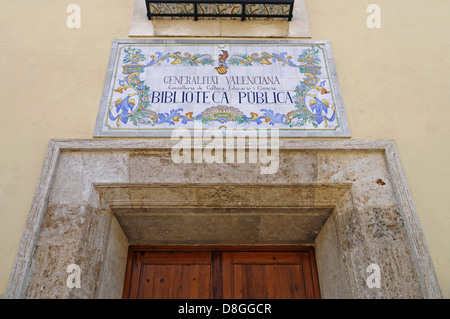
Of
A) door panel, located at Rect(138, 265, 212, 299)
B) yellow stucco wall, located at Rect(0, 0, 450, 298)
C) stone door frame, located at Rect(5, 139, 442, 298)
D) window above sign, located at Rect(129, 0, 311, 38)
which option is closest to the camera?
stone door frame, located at Rect(5, 139, 442, 298)

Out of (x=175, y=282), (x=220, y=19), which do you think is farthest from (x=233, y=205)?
(x=220, y=19)

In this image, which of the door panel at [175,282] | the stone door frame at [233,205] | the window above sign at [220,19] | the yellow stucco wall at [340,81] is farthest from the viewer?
the window above sign at [220,19]

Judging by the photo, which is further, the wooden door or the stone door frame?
the wooden door

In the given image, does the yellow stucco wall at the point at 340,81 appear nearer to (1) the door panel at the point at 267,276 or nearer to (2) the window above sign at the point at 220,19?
(2) the window above sign at the point at 220,19

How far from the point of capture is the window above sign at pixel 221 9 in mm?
3152

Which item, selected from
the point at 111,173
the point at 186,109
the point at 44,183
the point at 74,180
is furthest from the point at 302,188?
the point at 44,183

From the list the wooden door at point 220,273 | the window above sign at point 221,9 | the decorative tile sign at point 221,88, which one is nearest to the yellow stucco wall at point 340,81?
the decorative tile sign at point 221,88

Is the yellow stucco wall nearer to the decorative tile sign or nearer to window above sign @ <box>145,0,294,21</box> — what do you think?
the decorative tile sign

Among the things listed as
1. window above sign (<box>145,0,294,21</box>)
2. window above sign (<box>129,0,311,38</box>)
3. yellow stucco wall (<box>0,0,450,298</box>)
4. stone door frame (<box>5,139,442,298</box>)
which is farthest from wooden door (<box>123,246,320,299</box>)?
window above sign (<box>145,0,294,21</box>)

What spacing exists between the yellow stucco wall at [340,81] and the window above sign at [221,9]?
0.26 meters

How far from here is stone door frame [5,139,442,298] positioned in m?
2.18

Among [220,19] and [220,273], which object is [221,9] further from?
[220,273]

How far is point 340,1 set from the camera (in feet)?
11.1
